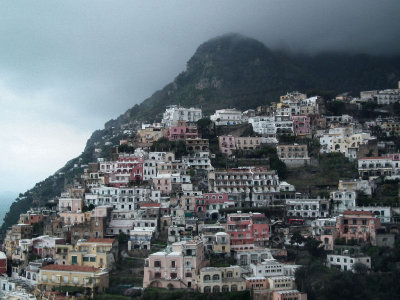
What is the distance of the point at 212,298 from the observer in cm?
4353

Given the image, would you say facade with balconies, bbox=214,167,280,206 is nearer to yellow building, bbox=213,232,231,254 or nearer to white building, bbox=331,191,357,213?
white building, bbox=331,191,357,213

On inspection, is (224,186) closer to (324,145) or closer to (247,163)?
(247,163)

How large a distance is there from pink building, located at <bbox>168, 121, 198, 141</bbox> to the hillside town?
7.1 inches

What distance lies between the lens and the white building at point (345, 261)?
4831 centimetres

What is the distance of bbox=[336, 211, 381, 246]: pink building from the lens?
51750 mm

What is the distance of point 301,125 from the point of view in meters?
79.9

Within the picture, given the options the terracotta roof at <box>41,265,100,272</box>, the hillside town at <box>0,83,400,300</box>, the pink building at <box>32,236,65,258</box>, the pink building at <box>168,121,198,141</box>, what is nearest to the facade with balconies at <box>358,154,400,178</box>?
the hillside town at <box>0,83,400,300</box>

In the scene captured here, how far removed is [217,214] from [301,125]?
2644cm

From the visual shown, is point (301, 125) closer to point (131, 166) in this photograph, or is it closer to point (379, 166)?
point (379, 166)

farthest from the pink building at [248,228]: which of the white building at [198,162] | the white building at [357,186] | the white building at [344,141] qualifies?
the white building at [344,141]

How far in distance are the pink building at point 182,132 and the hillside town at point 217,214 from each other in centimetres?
18

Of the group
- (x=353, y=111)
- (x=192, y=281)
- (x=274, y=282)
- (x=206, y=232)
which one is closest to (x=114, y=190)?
(x=206, y=232)

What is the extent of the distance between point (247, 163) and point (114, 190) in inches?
689

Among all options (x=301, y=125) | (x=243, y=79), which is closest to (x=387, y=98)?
(x=301, y=125)
